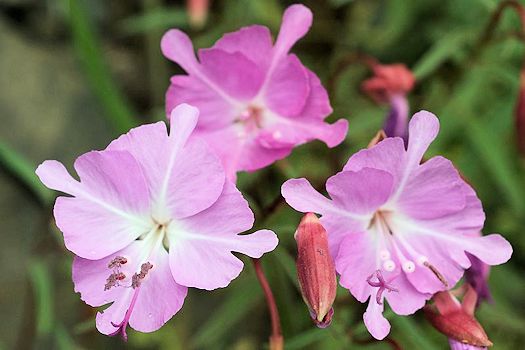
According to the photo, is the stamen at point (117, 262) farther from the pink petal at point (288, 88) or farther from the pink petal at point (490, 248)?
the pink petal at point (490, 248)

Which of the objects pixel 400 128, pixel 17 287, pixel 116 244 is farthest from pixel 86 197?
pixel 17 287

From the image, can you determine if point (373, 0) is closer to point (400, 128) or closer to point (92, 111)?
point (92, 111)

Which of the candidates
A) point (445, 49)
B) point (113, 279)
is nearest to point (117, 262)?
point (113, 279)

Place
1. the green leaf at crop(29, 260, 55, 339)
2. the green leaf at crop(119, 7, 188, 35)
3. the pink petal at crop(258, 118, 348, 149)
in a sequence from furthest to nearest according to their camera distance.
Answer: the green leaf at crop(119, 7, 188, 35)
the green leaf at crop(29, 260, 55, 339)
the pink petal at crop(258, 118, 348, 149)

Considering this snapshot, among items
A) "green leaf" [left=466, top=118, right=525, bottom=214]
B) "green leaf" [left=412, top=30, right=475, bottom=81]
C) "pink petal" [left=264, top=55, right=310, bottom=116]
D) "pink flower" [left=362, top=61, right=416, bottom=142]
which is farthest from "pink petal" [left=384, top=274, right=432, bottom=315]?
"green leaf" [left=466, top=118, right=525, bottom=214]

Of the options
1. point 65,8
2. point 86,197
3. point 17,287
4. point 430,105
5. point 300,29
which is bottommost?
point 17,287

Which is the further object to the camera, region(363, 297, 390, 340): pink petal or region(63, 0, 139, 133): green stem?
region(63, 0, 139, 133): green stem

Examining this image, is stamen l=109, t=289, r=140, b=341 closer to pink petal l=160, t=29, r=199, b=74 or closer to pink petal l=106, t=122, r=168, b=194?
pink petal l=106, t=122, r=168, b=194
